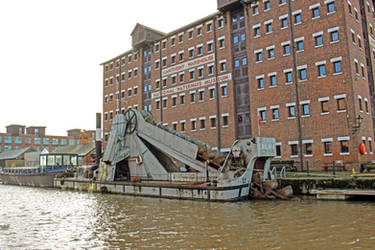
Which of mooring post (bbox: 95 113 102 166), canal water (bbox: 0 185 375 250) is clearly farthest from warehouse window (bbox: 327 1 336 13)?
mooring post (bbox: 95 113 102 166)

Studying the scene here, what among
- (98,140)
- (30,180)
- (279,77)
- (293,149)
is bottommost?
(30,180)

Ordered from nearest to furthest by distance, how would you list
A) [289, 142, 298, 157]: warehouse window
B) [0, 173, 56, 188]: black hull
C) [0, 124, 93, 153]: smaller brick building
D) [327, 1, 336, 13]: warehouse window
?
[327, 1, 336, 13]: warehouse window → [289, 142, 298, 157]: warehouse window → [0, 173, 56, 188]: black hull → [0, 124, 93, 153]: smaller brick building

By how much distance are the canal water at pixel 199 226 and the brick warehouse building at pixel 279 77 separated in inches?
379

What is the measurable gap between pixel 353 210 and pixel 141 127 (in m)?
17.0

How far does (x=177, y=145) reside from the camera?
77.0 ft

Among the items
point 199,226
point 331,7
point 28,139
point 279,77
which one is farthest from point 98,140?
point 28,139

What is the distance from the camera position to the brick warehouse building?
29188mm

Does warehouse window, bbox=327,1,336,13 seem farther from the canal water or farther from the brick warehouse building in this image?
the canal water

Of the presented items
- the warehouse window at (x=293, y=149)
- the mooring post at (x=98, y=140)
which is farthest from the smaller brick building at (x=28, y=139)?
the warehouse window at (x=293, y=149)

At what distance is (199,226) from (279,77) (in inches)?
983

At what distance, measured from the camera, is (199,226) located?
1215 centimetres

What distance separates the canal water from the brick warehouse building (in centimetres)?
962

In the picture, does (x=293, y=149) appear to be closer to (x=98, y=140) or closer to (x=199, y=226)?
(x=98, y=140)

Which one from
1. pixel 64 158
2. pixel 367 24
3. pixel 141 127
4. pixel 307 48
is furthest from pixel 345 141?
pixel 64 158
